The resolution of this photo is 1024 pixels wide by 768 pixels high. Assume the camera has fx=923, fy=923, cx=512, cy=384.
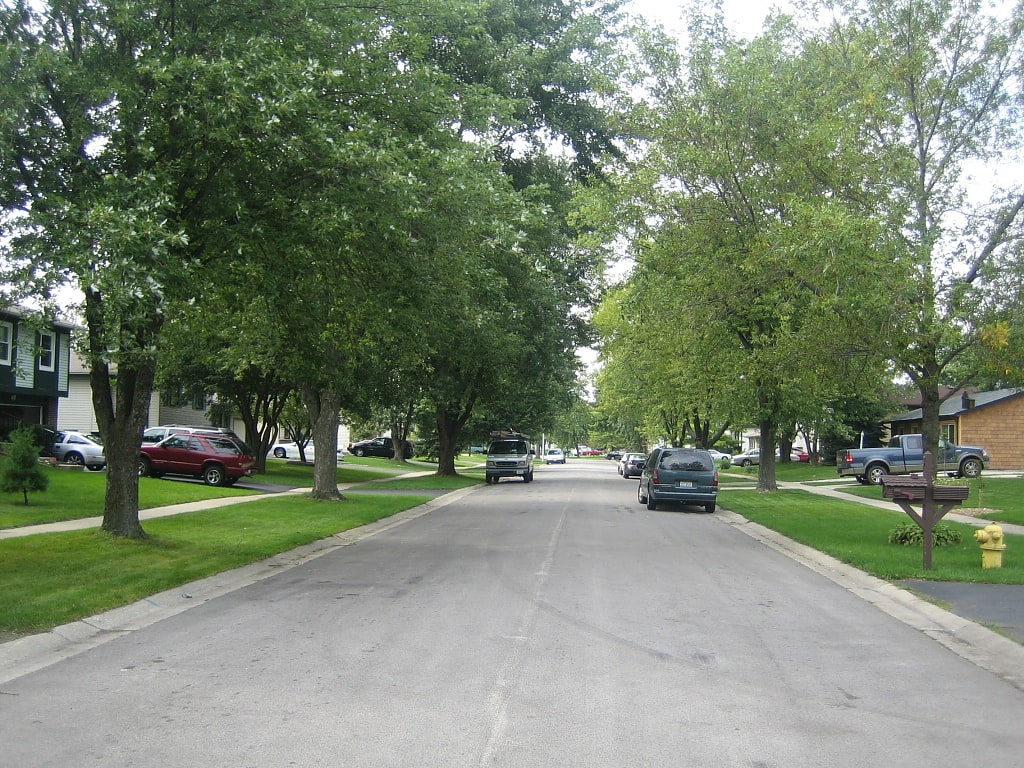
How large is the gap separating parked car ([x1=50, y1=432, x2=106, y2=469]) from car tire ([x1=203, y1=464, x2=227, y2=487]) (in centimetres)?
426

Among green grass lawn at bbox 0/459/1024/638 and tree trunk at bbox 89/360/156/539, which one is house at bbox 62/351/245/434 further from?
tree trunk at bbox 89/360/156/539

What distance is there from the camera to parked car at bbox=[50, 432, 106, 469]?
32312 millimetres

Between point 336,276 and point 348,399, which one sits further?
point 348,399

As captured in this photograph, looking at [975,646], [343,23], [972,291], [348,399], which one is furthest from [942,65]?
[348,399]

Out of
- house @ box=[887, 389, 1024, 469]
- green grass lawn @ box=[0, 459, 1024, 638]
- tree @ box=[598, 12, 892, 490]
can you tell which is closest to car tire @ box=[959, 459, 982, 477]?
green grass lawn @ box=[0, 459, 1024, 638]

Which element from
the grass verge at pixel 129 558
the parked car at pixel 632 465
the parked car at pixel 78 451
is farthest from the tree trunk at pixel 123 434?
the parked car at pixel 632 465

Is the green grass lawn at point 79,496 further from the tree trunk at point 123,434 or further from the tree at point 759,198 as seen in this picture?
the tree at point 759,198

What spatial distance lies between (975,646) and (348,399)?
1120 inches

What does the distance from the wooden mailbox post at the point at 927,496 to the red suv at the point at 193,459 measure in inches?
903

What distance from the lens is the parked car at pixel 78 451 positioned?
3231 cm

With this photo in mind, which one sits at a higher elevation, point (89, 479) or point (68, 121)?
point (68, 121)

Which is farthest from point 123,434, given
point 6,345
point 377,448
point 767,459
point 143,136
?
point 377,448

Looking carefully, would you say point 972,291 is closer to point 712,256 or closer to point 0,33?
point 712,256

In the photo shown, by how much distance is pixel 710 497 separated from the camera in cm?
2531
